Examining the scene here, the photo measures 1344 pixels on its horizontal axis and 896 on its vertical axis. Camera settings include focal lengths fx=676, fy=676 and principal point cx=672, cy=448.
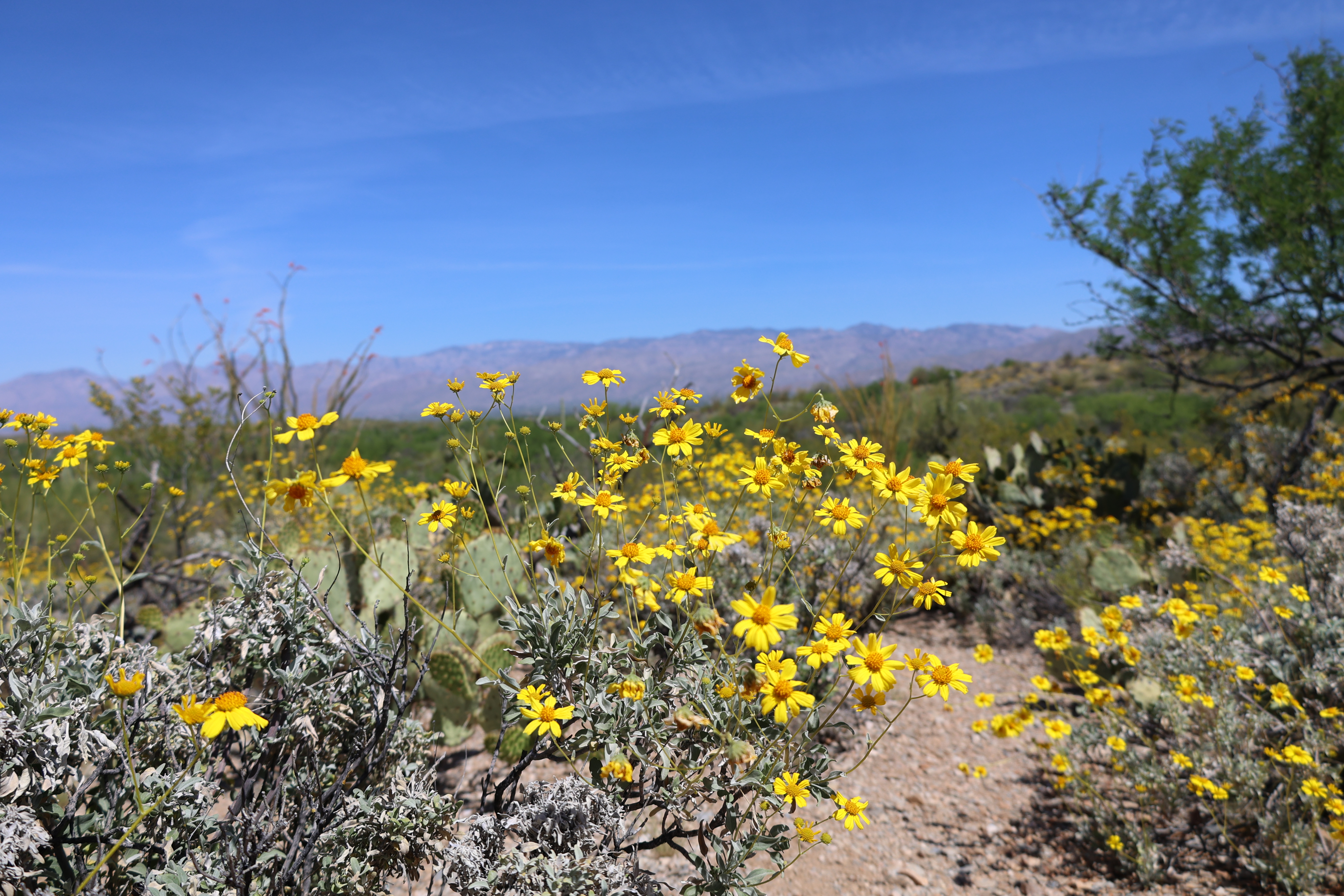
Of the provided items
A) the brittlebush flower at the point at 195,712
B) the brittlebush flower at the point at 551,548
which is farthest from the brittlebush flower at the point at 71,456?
the brittlebush flower at the point at 551,548

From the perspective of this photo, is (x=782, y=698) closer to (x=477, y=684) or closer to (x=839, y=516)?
(x=839, y=516)

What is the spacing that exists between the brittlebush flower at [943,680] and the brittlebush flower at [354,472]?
1340mm

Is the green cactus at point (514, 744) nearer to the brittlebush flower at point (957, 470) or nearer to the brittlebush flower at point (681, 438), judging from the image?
the brittlebush flower at point (681, 438)

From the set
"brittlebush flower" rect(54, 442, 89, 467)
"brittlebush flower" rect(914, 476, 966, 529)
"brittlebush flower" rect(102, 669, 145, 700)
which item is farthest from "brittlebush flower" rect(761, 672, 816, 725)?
"brittlebush flower" rect(54, 442, 89, 467)

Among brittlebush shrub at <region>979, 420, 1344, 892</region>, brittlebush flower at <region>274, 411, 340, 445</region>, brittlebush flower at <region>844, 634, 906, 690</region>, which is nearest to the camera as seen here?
brittlebush flower at <region>274, 411, 340, 445</region>

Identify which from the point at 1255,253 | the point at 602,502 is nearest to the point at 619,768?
the point at 602,502

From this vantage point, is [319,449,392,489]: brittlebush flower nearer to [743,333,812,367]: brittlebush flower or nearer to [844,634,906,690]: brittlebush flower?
[743,333,812,367]: brittlebush flower

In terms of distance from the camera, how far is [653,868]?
2.40m

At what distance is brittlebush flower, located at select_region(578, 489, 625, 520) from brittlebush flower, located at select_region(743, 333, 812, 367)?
53 cm

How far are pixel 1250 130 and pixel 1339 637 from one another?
5822mm

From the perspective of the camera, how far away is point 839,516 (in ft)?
5.51

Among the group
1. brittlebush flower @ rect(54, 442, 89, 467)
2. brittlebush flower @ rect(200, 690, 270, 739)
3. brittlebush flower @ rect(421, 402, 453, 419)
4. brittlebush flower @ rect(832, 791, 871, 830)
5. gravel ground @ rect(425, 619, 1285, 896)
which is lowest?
gravel ground @ rect(425, 619, 1285, 896)

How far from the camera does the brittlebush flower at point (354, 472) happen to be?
1357mm

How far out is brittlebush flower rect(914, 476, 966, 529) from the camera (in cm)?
156
